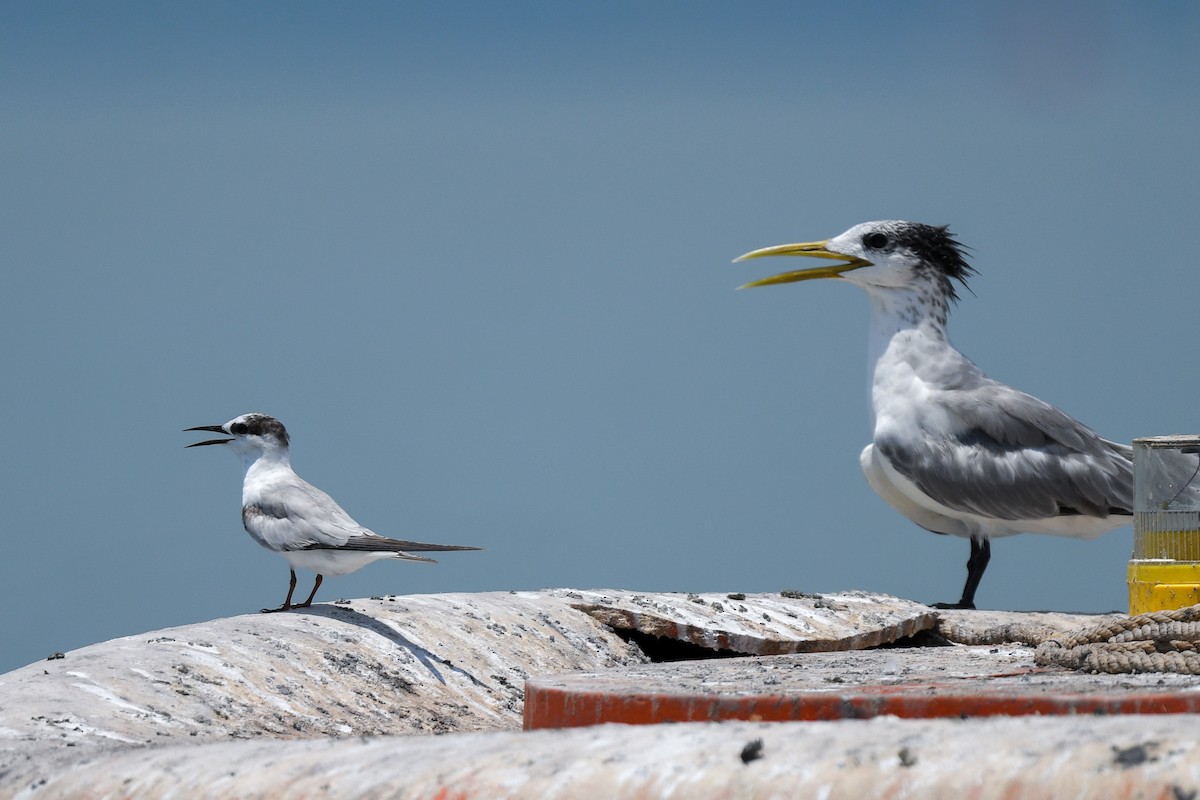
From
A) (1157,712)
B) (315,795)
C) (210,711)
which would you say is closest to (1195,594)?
(1157,712)

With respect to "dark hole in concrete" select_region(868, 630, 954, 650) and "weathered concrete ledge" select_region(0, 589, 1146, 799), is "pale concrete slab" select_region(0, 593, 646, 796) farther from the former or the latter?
"dark hole in concrete" select_region(868, 630, 954, 650)

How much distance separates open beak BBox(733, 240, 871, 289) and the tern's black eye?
0.37ft

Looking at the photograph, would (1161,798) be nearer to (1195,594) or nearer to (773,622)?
(1195,594)

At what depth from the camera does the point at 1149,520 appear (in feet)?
17.8

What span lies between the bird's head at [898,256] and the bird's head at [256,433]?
3.78 meters

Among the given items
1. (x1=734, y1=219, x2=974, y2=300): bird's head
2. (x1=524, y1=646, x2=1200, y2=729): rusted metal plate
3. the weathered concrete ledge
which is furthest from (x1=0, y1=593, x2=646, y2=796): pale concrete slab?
(x1=734, y1=219, x2=974, y2=300): bird's head

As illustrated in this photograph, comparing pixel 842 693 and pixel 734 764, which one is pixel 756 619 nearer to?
pixel 842 693

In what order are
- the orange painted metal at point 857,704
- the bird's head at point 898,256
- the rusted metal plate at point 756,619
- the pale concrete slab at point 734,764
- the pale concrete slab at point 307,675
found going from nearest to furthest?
1. the pale concrete slab at point 734,764
2. the orange painted metal at point 857,704
3. the pale concrete slab at point 307,675
4. the rusted metal plate at point 756,619
5. the bird's head at point 898,256

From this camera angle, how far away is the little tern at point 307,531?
6.68 metres

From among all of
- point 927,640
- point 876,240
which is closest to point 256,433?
point 927,640

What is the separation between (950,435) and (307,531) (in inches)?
152

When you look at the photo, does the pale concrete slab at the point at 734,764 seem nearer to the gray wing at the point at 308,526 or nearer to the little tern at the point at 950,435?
the gray wing at the point at 308,526

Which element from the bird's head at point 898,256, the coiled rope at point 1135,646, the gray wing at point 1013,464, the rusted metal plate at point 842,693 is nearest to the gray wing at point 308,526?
the rusted metal plate at point 842,693

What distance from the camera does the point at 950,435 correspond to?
8.54 meters
